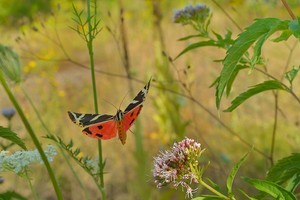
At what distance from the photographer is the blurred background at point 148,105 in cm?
349

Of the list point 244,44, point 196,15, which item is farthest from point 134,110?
point 196,15

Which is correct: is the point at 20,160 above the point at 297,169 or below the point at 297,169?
above

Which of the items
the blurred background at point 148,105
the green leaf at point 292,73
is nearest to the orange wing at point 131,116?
the green leaf at point 292,73

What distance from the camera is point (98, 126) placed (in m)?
1.58

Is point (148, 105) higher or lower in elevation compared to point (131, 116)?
lower

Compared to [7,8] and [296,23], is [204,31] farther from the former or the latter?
[7,8]

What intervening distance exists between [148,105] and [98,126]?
498 cm

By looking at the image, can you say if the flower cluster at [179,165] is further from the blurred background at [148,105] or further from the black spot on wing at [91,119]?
the blurred background at [148,105]

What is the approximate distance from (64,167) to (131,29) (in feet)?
15.5

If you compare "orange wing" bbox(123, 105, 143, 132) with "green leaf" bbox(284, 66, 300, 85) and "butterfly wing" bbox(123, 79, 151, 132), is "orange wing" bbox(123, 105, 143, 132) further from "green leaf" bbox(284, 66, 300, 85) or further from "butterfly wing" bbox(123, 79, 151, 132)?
"green leaf" bbox(284, 66, 300, 85)

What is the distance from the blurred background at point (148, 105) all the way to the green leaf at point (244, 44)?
3.34 feet

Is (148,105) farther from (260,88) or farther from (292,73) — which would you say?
(260,88)

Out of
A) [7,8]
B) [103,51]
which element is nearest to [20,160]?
[103,51]

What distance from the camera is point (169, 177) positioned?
1.49 metres
